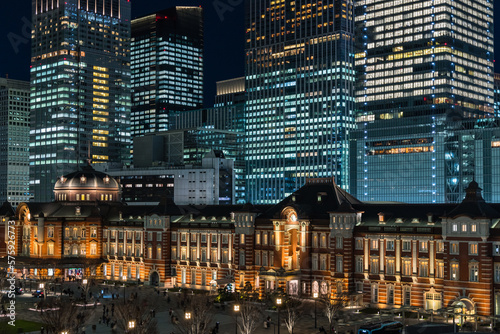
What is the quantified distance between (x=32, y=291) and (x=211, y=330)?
56097mm

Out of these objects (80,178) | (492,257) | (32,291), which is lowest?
(32,291)

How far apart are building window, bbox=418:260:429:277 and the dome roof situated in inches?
3418

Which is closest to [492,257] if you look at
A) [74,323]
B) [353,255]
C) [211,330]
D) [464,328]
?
[464,328]

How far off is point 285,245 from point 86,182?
63624mm

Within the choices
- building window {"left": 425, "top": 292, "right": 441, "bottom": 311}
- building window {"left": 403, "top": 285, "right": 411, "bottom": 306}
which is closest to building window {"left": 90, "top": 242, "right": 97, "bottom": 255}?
building window {"left": 403, "top": 285, "right": 411, "bottom": 306}

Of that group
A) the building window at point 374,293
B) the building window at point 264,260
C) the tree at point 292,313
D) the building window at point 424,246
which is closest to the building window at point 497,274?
the building window at point 424,246

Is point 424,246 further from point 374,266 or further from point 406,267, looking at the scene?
point 374,266

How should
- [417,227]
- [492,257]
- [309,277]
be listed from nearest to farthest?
[492,257] → [417,227] → [309,277]

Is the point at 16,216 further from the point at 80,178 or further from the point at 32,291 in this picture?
the point at 32,291

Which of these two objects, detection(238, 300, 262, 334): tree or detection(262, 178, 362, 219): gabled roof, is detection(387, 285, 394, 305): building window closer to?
detection(262, 178, 362, 219): gabled roof

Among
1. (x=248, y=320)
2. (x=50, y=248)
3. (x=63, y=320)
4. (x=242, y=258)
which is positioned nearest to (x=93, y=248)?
(x=50, y=248)

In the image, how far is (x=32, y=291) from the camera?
465 ft

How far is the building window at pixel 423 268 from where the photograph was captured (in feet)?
377

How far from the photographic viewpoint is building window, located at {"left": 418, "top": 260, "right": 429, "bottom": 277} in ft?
377
